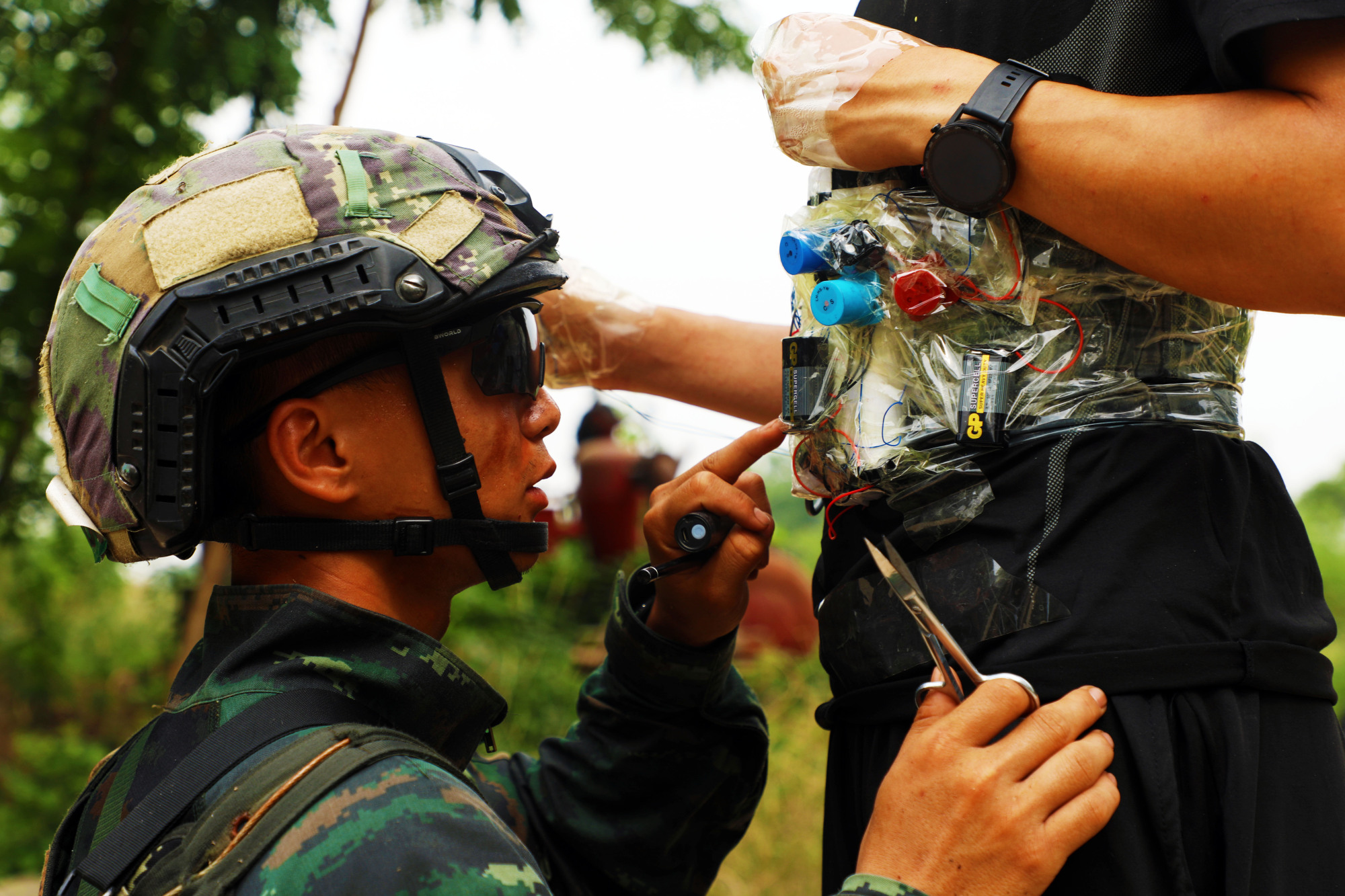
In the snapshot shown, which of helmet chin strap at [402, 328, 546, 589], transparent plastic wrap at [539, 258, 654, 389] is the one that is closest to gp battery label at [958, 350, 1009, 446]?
helmet chin strap at [402, 328, 546, 589]

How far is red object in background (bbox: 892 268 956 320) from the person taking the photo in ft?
5.33

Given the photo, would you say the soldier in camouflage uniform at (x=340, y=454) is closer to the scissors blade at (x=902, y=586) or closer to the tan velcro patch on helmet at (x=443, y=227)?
the tan velcro patch on helmet at (x=443, y=227)

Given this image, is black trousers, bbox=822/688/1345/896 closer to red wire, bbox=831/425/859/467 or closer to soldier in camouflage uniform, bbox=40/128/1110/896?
red wire, bbox=831/425/859/467

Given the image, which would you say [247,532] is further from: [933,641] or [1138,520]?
[1138,520]

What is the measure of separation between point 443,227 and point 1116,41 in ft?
4.04

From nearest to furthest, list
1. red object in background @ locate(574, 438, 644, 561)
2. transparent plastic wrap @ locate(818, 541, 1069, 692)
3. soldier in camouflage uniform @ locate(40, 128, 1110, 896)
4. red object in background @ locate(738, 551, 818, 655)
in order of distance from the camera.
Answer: transparent plastic wrap @ locate(818, 541, 1069, 692) → soldier in camouflage uniform @ locate(40, 128, 1110, 896) → red object in background @ locate(738, 551, 818, 655) → red object in background @ locate(574, 438, 644, 561)

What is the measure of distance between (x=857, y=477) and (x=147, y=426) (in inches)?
51.0

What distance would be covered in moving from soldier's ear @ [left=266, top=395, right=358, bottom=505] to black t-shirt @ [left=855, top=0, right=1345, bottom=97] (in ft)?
4.29

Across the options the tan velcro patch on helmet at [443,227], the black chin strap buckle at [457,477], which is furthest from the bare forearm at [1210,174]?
the black chin strap buckle at [457,477]

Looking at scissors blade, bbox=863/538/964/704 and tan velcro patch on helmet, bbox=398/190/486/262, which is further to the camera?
tan velcro patch on helmet, bbox=398/190/486/262

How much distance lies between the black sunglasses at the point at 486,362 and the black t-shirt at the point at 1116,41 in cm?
99

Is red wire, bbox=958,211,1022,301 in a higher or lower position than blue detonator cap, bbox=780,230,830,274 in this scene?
higher

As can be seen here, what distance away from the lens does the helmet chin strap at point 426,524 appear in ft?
6.54

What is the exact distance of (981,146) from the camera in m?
1.42
